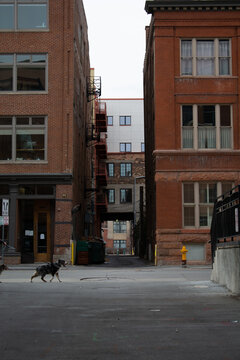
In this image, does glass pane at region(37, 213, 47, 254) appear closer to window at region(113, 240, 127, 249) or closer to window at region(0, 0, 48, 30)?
window at region(0, 0, 48, 30)

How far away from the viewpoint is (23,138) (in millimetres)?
31266

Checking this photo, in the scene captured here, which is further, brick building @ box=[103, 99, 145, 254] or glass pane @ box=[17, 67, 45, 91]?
brick building @ box=[103, 99, 145, 254]

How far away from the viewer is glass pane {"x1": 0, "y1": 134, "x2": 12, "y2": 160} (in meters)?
31.2

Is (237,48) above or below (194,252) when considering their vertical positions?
above

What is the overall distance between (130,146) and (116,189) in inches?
380

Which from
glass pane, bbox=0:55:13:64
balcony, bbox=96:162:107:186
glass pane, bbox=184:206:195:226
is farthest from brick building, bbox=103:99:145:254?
glass pane, bbox=184:206:195:226

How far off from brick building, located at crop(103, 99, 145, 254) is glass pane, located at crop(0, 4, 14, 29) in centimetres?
3128

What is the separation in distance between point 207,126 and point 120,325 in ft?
75.4

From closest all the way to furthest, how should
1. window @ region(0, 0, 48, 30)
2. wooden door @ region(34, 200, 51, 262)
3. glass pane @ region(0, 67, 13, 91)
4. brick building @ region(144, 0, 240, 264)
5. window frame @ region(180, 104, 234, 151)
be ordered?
brick building @ region(144, 0, 240, 264) < window frame @ region(180, 104, 234, 151) < glass pane @ region(0, 67, 13, 91) < wooden door @ region(34, 200, 51, 262) < window @ region(0, 0, 48, 30)

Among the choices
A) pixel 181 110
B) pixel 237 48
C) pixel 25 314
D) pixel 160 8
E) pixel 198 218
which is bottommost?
pixel 25 314

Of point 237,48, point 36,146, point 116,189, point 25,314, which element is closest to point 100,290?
point 25,314

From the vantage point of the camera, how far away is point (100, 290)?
13875 millimetres

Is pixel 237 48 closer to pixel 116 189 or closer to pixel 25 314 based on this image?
pixel 25 314

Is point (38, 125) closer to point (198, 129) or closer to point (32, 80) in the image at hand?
point (32, 80)
